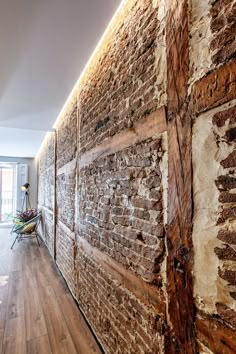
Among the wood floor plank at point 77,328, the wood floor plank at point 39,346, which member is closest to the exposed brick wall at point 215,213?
the wood floor plank at point 77,328

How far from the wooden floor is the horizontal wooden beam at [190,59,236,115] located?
2.19m

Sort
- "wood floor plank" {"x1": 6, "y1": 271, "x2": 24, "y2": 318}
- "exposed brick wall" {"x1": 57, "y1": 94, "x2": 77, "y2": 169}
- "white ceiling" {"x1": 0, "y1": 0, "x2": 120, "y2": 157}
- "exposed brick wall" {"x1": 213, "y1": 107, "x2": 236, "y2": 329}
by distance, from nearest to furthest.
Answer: "exposed brick wall" {"x1": 213, "y1": 107, "x2": 236, "y2": 329} < "white ceiling" {"x1": 0, "y1": 0, "x2": 120, "y2": 157} < "wood floor plank" {"x1": 6, "y1": 271, "x2": 24, "y2": 318} < "exposed brick wall" {"x1": 57, "y1": 94, "x2": 77, "y2": 169}

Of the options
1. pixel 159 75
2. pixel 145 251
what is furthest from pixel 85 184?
pixel 159 75

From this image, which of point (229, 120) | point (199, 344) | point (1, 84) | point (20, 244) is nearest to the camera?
point (229, 120)

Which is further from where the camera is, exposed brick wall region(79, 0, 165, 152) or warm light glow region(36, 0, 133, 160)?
warm light glow region(36, 0, 133, 160)

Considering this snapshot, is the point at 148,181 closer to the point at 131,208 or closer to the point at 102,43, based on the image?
the point at 131,208

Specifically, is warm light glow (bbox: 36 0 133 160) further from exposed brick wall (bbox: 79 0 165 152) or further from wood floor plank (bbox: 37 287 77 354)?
wood floor plank (bbox: 37 287 77 354)

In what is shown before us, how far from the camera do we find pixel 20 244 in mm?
5641

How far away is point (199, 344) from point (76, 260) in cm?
206

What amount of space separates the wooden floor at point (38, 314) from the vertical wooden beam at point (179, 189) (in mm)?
1357

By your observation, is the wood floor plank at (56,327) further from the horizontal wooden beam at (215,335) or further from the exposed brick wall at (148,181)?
the horizontal wooden beam at (215,335)

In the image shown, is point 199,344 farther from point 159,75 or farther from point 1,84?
point 1,84

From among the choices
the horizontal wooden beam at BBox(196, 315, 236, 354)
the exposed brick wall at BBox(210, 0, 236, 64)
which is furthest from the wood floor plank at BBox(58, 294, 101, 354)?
the exposed brick wall at BBox(210, 0, 236, 64)

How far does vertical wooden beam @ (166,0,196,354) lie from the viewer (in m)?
1.00
